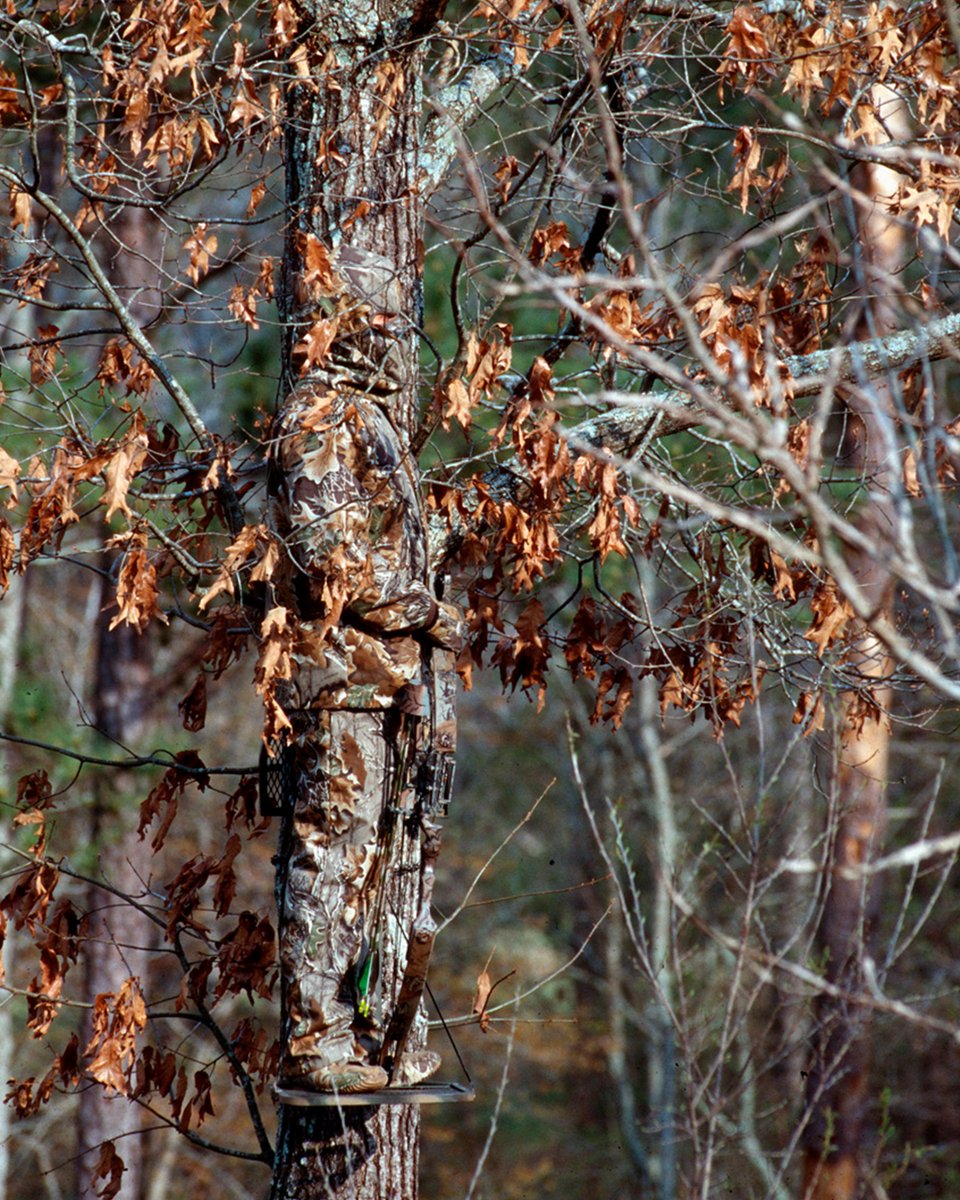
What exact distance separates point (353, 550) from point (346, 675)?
1.29 feet

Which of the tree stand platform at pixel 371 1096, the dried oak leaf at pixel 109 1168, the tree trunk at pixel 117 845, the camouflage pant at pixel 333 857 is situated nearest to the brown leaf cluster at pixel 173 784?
the camouflage pant at pixel 333 857

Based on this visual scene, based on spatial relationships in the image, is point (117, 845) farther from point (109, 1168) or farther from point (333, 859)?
point (333, 859)

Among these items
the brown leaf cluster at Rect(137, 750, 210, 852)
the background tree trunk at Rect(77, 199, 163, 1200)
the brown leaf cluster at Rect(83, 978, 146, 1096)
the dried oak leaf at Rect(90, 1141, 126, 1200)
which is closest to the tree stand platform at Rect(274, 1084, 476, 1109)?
the brown leaf cluster at Rect(83, 978, 146, 1096)

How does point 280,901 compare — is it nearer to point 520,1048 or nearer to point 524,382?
point 524,382

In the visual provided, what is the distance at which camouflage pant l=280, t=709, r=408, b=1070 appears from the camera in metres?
3.90

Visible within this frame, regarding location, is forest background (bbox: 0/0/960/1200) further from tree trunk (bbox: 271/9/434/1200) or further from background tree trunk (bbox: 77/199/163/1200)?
background tree trunk (bbox: 77/199/163/1200)

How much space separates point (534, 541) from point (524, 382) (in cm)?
55

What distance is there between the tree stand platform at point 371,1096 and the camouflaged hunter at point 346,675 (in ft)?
0.62

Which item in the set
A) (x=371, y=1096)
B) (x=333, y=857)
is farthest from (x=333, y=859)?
(x=371, y=1096)

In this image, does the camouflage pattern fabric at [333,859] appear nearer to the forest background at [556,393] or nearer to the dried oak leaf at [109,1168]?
the forest background at [556,393]

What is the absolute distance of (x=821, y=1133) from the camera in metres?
8.71

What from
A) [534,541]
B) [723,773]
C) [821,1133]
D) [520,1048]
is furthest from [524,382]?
[520,1048]

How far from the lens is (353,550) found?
3.86 meters

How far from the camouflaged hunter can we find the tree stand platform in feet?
0.62
